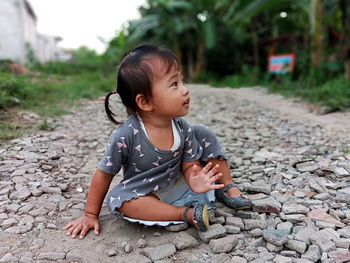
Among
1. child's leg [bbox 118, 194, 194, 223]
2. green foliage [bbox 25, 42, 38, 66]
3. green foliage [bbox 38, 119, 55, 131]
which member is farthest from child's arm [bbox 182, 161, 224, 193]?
green foliage [bbox 25, 42, 38, 66]

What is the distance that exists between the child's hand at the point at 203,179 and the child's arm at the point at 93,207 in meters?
0.43

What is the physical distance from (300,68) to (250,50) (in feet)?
12.4

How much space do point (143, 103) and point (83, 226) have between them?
0.73 meters

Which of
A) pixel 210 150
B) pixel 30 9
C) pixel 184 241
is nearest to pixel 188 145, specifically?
pixel 210 150

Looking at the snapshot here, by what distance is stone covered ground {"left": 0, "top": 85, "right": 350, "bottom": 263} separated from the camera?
1628 mm

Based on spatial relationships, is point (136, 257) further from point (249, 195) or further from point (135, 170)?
point (249, 195)

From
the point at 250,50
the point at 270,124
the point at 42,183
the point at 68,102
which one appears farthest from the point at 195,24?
the point at 42,183

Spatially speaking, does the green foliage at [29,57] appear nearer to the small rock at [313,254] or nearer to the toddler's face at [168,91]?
the toddler's face at [168,91]

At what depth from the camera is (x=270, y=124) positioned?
4242mm

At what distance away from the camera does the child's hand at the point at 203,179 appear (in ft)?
5.66

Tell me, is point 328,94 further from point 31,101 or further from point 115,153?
point 115,153

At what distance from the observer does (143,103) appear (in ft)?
5.83

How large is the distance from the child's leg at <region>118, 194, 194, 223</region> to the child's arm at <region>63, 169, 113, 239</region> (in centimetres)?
13

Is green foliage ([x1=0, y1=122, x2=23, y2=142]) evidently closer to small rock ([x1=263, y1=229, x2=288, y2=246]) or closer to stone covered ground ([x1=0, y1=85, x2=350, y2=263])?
stone covered ground ([x1=0, y1=85, x2=350, y2=263])
